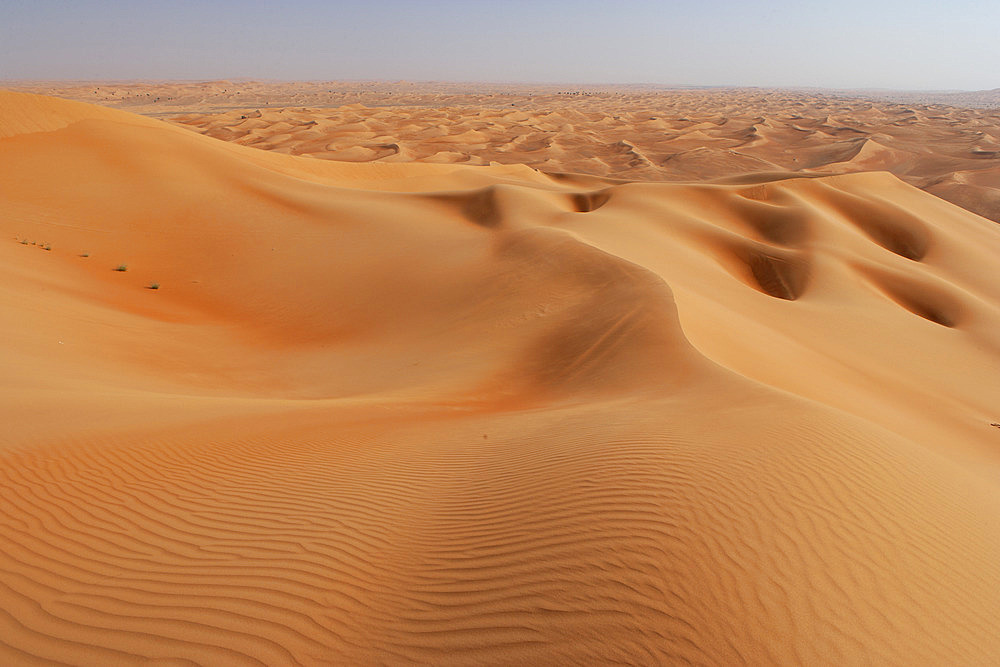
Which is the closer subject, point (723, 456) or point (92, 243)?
point (723, 456)

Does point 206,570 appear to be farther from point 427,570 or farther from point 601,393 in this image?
point 601,393

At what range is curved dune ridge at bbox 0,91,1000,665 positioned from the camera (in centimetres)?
312

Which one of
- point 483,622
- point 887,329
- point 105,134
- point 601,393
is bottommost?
point 887,329

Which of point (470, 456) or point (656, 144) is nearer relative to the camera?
point (470, 456)

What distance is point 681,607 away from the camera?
3.05m

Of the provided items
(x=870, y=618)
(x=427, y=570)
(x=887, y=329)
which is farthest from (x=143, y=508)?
(x=887, y=329)

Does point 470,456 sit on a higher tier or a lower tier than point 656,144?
lower

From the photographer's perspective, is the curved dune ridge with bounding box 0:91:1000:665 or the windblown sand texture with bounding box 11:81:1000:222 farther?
the windblown sand texture with bounding box 11:81:1000:222

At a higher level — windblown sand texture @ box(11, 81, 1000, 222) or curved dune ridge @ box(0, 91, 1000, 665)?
windblown sand texture @ box(11, 81, 1000, 222)

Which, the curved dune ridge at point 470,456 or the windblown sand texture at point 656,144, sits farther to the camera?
the windblown sand texture at point 656,144

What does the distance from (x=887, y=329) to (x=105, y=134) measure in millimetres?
23439

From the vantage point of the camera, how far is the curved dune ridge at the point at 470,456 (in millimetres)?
3121

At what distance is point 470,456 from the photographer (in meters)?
5.45

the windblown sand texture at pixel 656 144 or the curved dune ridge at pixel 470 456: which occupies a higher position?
the windblown sand texture at pixel 656 144
